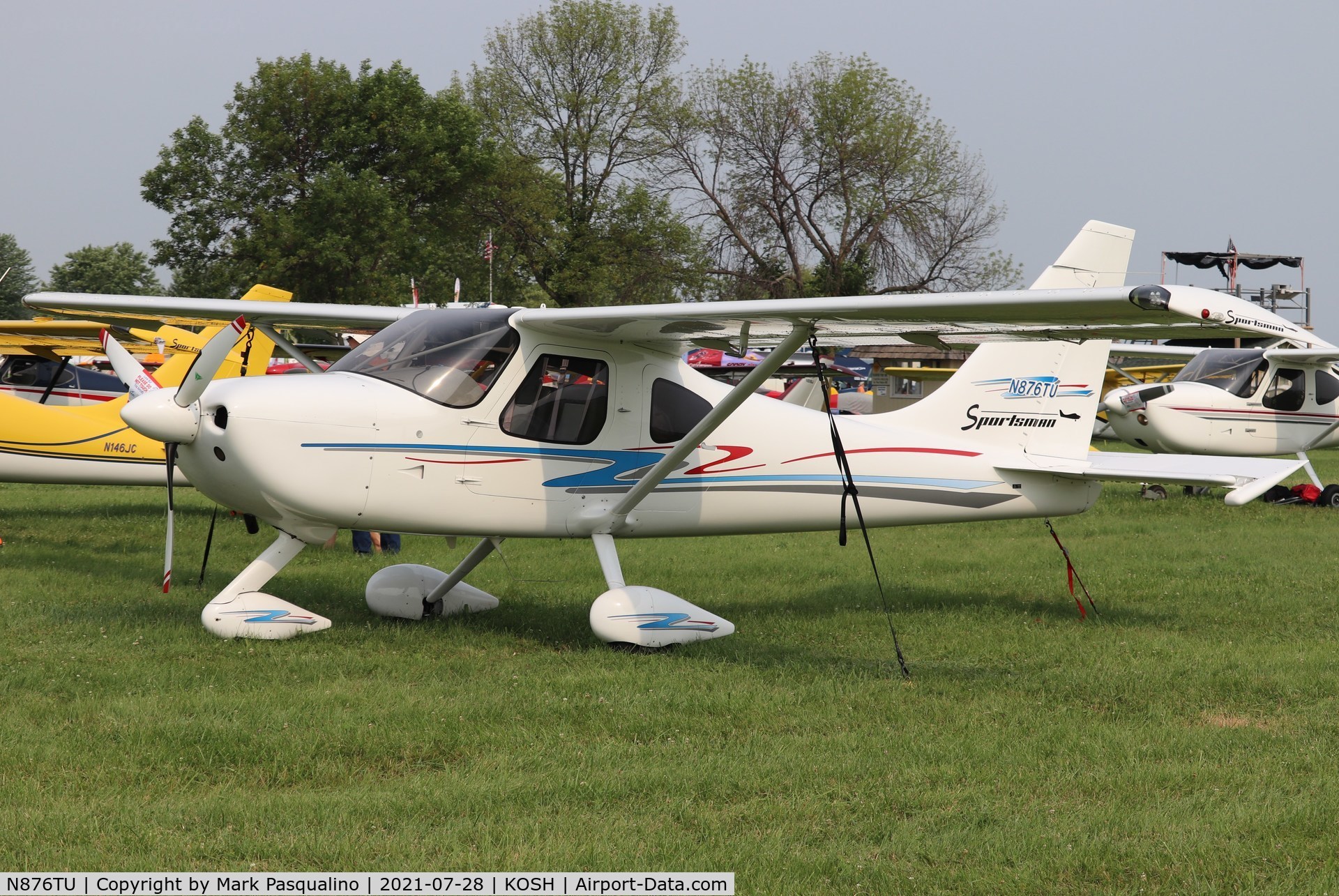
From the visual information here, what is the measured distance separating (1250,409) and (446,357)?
16.0 m

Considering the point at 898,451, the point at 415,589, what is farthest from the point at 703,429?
the point at 415,589

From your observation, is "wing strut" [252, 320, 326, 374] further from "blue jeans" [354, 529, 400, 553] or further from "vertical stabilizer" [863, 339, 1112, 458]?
"vertical stabilizer" [863, 339, 1112, 458]

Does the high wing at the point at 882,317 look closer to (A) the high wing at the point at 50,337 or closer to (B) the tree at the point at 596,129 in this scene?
(A) the high wing at the point at 50,337

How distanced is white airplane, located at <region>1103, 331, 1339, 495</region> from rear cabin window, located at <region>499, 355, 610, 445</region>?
13848 mm

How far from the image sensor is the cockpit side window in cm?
1922

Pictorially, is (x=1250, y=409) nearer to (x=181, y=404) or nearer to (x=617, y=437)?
(x=617, y=437)

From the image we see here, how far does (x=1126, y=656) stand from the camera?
7.45 metres

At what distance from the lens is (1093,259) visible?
8914 millimetres

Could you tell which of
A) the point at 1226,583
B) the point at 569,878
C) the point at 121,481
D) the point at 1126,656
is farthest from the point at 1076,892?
the point at 121,481

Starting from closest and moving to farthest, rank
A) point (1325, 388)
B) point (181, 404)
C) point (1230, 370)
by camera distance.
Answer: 1. point (181, 404)
2. point (1325, 388)
3. point (1230, 370)

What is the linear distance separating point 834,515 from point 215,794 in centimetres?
518

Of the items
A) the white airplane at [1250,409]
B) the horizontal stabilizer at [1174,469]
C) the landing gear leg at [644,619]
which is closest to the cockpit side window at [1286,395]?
the white airplane at [1250,409]

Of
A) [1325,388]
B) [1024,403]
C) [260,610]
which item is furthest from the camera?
[1325,388]

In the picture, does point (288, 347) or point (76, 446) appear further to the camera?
point (76, 446)
